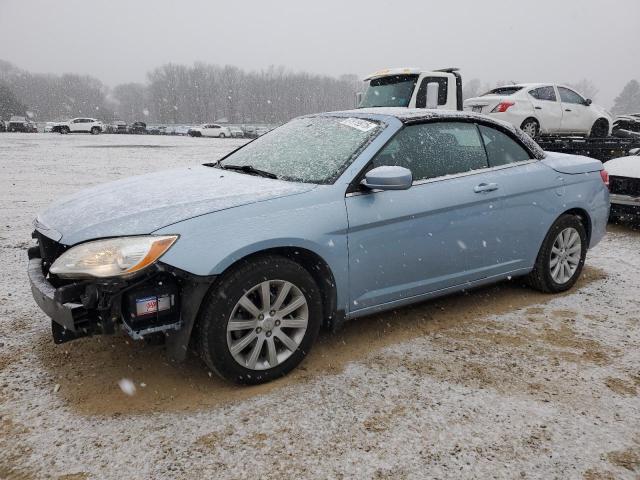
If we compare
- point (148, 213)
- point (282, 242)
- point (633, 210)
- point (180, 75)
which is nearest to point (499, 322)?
point (282, 242)

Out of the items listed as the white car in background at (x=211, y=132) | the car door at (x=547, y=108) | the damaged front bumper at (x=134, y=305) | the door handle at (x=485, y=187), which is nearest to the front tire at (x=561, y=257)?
the door handle at (x=485, y=187)

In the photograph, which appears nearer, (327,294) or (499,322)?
(327,294)

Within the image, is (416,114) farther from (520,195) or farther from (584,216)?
A: (584,216)

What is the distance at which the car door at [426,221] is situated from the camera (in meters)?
3.22

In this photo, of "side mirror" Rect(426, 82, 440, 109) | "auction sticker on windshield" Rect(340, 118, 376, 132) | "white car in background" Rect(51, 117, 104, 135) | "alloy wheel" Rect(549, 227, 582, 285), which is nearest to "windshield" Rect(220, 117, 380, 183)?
"auction sticker on windshield" Rect(340, 118, 376, 132)

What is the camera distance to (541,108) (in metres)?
11.4

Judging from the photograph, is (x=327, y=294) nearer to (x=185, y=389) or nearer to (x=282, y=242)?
(x=282, y=242)

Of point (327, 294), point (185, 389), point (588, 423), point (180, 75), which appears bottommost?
point (588, 423)

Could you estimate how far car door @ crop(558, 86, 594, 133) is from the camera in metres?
11.9

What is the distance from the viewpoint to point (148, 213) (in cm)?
279

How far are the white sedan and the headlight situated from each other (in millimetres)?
6469

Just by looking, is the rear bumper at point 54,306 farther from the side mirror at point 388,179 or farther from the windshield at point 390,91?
the windshield at point 390,91

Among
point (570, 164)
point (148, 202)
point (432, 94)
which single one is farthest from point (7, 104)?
point (570, 164)

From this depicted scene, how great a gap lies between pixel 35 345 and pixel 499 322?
10.8ft
